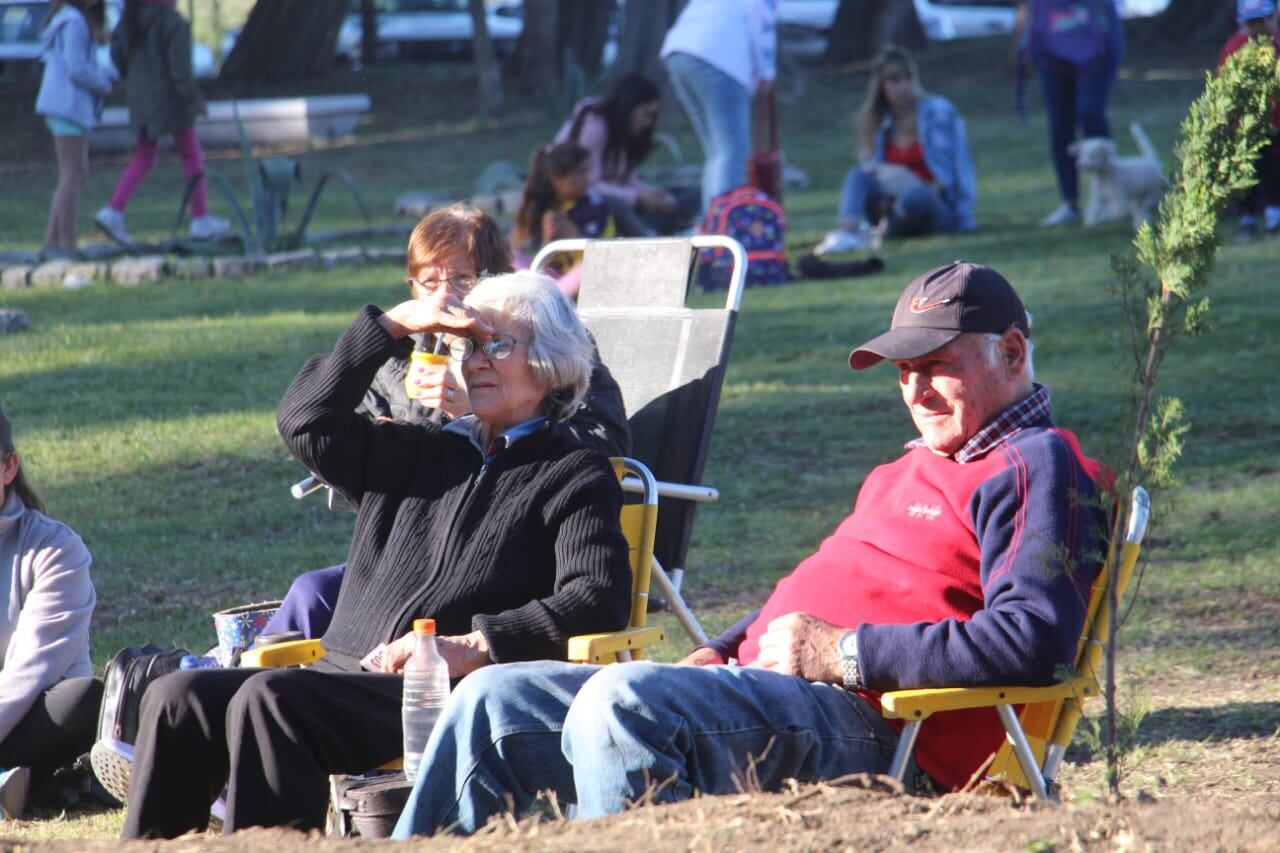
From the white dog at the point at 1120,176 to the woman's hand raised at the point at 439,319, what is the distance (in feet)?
30.8

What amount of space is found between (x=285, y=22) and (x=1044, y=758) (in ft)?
85.8

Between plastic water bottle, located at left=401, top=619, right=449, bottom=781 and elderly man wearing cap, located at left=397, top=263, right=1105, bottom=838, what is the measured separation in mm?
271

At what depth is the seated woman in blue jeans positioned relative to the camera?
497 inches

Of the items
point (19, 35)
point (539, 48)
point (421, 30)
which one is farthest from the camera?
point (421, 30)

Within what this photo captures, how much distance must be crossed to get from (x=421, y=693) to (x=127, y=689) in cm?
97

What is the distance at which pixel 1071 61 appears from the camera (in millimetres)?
12938

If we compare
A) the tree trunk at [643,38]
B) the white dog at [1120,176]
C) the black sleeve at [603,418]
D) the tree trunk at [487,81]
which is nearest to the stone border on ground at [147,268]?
the white dog at [1120,176]

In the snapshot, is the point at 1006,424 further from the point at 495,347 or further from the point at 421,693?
the point at 421,693

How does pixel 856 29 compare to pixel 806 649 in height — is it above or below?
below

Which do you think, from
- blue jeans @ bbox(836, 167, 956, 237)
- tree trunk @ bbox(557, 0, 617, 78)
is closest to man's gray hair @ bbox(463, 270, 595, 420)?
blue jeans @ bbox(836, 167, 956, 237)

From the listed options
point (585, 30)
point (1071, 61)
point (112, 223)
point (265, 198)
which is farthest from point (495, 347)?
point (585, 30)

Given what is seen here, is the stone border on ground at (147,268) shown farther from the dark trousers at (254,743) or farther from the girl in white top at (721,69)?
the dark trousers at (254,743)

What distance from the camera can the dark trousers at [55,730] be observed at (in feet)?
13.4

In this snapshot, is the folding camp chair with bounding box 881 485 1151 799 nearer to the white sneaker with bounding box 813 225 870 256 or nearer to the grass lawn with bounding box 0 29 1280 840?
the grass lawn with bounding box 0 29 1280 840
